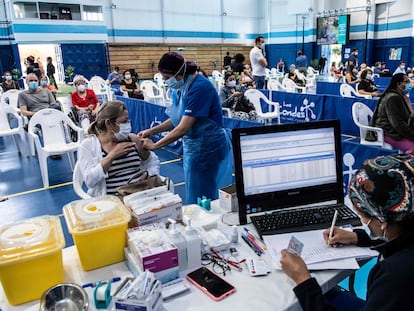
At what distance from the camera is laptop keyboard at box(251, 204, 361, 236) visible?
1.50 m

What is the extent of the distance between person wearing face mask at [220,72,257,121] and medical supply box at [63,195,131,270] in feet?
17.2

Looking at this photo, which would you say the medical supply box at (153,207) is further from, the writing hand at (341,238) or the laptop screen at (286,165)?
the writing hand at (341,238)

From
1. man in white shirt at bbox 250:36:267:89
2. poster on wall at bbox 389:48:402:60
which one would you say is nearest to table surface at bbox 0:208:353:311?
man in white shirt at bbox 250:36:267:89

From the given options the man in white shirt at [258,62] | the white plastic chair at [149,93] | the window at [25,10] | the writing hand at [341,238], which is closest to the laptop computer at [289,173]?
the writing hand at [341,238]

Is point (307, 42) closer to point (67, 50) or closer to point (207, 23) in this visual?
point (207, 23)

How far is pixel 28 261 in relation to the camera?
1.07 m

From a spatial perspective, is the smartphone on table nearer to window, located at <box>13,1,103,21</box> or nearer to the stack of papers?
the stack of papers

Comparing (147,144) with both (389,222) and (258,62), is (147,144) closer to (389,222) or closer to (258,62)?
(389,222)

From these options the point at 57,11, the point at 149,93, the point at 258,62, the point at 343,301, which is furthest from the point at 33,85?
the point at 57,11

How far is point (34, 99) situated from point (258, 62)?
186 inches

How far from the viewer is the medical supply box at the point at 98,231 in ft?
3.99

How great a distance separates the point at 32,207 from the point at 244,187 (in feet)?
9.79

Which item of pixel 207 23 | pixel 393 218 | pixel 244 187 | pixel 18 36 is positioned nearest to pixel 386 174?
pixel 393 218

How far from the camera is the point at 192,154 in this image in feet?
8.67
